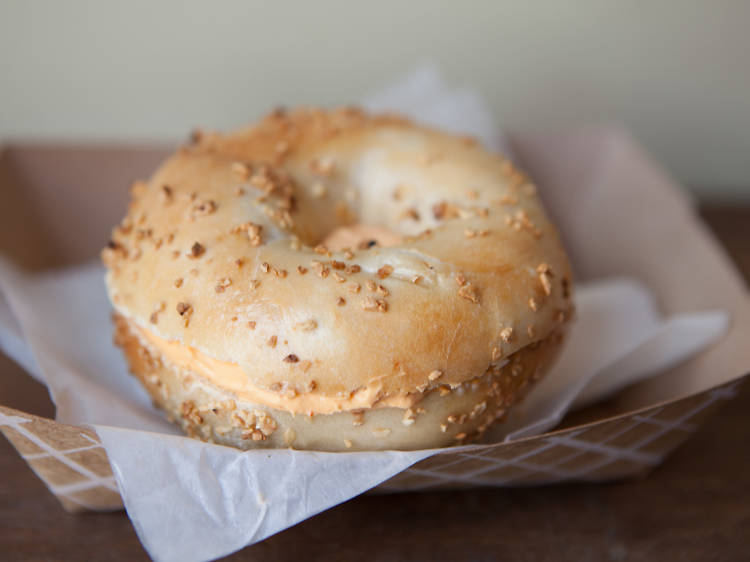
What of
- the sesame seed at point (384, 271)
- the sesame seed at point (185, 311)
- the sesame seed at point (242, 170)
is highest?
the sesame seed at point (242, 170)

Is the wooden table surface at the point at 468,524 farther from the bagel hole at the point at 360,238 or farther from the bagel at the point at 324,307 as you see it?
the bagel hole at the point at 360,238

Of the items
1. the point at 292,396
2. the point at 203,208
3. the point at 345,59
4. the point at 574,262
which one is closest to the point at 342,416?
the point at 292,396

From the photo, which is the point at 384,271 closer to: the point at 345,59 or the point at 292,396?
the point at 292,396

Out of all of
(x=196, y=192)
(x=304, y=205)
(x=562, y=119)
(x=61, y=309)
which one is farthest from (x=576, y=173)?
(x=61, y=309)

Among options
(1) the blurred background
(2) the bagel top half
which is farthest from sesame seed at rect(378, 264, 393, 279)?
(1) the blurred background

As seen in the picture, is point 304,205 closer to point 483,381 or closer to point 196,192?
point 196,192

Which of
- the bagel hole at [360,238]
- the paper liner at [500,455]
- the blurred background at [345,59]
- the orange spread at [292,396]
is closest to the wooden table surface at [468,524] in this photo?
the paper liner at [500,455]

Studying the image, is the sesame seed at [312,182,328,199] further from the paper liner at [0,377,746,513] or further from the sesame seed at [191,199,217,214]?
the paper liner at [0,377,746,513]

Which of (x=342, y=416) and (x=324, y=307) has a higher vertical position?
(x=324, y=307)
